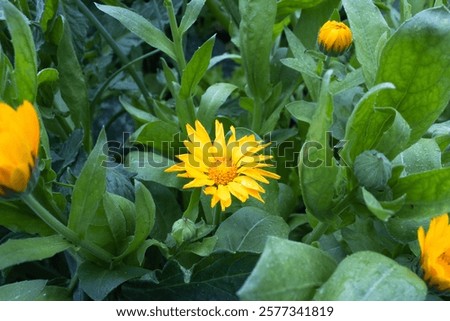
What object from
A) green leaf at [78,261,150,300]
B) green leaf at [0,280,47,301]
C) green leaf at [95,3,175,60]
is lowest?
green leaf at [0,280,47,301]

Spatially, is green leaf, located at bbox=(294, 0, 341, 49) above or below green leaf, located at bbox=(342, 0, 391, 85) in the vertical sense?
below

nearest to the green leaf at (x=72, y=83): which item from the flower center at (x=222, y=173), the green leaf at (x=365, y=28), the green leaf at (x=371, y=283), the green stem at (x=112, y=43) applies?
the green stem at (x=112, y=43)

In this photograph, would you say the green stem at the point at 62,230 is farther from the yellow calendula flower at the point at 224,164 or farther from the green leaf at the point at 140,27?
the green leaf at the point at 140,27

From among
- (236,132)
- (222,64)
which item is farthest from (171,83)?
(222,64)

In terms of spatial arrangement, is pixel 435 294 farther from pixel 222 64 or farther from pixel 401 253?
pixel 222 64

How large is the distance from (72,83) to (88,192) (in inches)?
12.2

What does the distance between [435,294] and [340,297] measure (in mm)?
154

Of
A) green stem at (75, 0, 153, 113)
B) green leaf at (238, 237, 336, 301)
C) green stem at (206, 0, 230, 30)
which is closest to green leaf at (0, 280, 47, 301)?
green leaf at (238, 237, 336, 301)

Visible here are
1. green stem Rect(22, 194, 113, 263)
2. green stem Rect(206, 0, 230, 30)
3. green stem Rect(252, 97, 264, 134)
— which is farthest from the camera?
green stem Rect(206, 0, 230, 30)

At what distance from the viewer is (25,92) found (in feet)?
2.44

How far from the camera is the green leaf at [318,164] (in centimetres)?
68

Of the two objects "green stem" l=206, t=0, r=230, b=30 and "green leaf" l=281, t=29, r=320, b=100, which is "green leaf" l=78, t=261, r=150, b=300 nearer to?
"green leaf" l=281, t=29, r=320, b=100

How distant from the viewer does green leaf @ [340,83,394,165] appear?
71 centimetres

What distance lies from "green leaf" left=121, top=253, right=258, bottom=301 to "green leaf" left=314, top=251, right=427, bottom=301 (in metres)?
0.16
